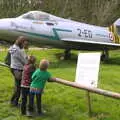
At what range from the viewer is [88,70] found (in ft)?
33.5

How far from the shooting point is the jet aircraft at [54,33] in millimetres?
21609

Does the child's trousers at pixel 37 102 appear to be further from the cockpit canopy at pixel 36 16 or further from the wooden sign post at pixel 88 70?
the cockpit canopy at pixel 36 16

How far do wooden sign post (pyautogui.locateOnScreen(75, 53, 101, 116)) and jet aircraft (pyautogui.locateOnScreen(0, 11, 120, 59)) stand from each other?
11344 millimetres

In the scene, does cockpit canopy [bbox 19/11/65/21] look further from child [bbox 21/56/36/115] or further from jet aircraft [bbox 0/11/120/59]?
child [bbox 21/56/36/115]

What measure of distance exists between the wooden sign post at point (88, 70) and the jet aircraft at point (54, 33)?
37.2 feet

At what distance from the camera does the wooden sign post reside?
1002cm

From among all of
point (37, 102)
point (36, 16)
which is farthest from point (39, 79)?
point (36, 16)

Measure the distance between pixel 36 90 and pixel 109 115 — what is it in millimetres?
1822

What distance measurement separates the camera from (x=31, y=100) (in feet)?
34.4

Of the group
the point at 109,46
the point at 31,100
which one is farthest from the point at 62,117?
the point at 109,46

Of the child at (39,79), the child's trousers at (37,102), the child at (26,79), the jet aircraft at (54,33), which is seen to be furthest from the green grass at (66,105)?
the jet aircraft at (54,33)

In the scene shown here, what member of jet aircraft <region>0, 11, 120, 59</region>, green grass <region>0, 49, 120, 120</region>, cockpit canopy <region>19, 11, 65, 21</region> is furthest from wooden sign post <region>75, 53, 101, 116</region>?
cockpit canopy <region>19, 11, 65, 21</region>

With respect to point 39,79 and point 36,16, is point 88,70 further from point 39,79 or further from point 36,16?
point 36,16

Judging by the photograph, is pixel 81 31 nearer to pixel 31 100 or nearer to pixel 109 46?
pixel 109 46
